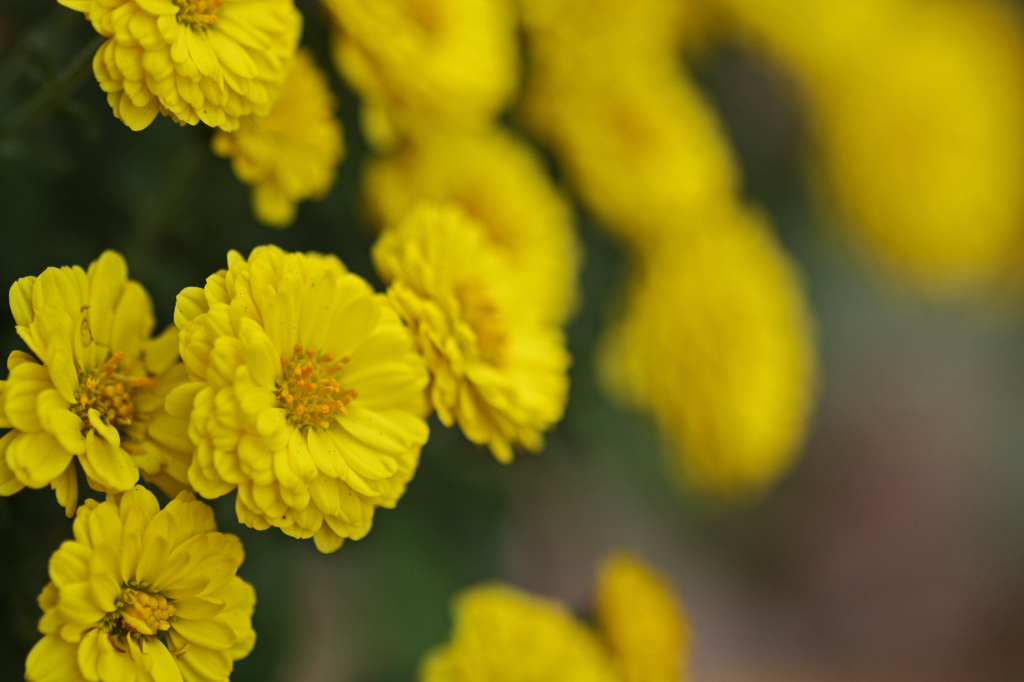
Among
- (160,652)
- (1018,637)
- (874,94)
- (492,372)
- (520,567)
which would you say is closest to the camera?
(160,652)

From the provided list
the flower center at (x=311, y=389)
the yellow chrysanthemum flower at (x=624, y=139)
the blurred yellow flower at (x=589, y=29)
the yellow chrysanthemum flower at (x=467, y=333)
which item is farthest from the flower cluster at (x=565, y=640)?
the blurred yellow flower at (x=589, y=29)

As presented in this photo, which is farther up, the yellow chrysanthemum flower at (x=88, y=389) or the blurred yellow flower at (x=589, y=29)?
the blurred yellow flower at (x=589, y=29)

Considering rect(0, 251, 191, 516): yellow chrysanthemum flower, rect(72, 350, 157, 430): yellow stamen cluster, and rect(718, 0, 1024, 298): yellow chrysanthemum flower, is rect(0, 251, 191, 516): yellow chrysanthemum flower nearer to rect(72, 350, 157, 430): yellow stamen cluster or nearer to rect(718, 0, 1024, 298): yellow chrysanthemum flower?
rect(72, 350, 157, 430): yellow stamen cluster

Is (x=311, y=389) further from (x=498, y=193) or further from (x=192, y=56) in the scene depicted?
(x=498, y=193)

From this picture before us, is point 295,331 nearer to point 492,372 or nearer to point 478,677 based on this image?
point 492,372

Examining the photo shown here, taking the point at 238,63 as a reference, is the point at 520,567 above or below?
below

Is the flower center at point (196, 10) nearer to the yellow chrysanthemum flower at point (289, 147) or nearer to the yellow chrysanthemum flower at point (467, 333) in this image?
the yellow chrysanthemum flower at point (289, 147)

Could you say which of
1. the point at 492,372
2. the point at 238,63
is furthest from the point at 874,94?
the point at 238,63
